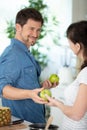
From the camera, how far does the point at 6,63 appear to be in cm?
216

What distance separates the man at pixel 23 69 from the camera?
2.13 meters

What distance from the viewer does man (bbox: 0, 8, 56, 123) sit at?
2135 mm

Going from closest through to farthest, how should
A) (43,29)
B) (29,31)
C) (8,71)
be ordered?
(8,71) < (29,31) < (43,29)

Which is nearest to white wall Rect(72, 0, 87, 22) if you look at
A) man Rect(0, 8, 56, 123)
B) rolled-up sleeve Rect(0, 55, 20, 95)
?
man Rect(0, 8, 56, 123)

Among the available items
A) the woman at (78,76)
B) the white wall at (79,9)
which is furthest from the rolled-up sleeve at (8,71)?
the white wall at (79,9)

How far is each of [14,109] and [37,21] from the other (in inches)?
25.5

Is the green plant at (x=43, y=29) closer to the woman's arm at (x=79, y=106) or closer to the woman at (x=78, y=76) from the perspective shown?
the woman at (x=78, y=76)

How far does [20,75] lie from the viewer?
2.19 metres

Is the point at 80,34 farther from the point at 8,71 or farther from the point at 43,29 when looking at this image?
the point at 43,29

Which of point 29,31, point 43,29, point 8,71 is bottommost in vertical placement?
point 8,71

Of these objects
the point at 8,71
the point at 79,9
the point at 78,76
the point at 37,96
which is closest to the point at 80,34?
the point at 78,76

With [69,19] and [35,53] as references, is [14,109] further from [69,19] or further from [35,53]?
[69,19]

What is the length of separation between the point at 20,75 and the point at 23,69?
47mm

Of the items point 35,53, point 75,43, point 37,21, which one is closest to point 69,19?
point 35,53
